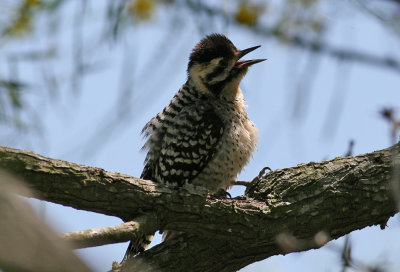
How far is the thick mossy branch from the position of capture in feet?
12.2

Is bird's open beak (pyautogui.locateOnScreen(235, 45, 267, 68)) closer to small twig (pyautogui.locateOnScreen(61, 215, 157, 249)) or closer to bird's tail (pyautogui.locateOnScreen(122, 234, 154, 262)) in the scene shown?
bird's tail (pyautogui.locateOnScreen(122, 234, 154, 262))

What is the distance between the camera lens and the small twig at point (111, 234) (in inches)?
119

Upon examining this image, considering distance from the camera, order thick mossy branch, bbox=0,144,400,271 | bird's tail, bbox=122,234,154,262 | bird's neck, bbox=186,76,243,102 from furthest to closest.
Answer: bird's neck, bbox=186,76,243,102 → bird's tail, bbox=122,234,154,262 → thick mossy branch, bbox=0,144,400,271

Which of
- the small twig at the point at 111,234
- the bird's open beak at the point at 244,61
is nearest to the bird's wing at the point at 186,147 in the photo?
the bird's open beak at the point at 244,61

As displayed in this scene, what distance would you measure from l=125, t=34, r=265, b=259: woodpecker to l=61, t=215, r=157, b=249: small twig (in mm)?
1134

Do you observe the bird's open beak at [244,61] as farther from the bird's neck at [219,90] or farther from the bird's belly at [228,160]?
the bird's belly at [228,160]

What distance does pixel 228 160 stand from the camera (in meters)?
5.02

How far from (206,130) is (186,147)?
0.82ft

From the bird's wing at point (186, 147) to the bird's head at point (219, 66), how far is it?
570 millimetres

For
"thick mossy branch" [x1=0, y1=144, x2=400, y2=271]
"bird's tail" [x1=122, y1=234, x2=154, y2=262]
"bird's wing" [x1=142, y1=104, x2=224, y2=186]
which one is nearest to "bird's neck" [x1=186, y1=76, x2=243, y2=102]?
"bird's wing" [x1=142, y1=104, x2=224, y2=186]

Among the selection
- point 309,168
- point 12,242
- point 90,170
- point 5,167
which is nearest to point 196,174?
point 309,168

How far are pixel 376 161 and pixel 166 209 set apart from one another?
5.74 feet

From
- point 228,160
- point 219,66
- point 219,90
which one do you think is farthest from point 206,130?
point 219,66

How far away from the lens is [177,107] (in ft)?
18.1
